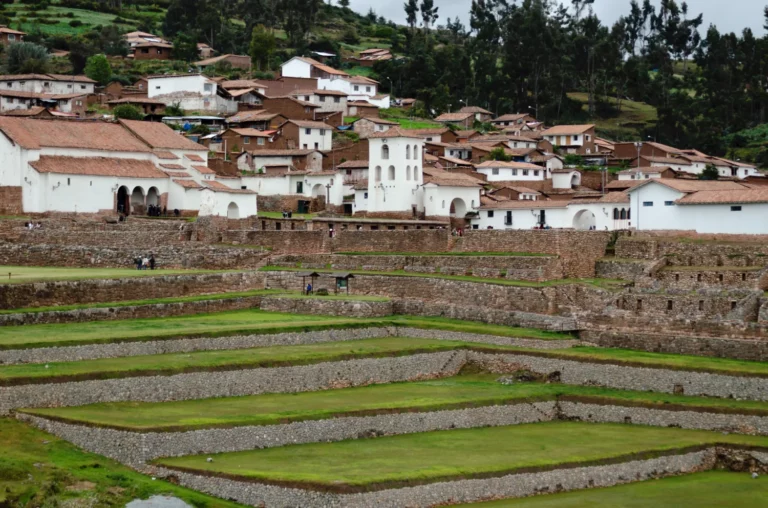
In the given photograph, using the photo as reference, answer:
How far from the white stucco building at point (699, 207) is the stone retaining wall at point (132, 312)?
17971 millimetres

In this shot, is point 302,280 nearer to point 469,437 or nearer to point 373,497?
point 469,437

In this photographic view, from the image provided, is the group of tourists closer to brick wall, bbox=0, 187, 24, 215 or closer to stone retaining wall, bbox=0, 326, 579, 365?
brick wall, bbox=0, 187, 24, 215

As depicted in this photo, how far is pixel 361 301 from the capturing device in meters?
48.4

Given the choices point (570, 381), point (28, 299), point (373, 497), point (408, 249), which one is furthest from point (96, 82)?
point (373, 497)

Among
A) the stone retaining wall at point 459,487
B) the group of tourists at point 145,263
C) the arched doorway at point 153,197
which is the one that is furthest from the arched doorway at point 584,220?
the stone retaining wall at point 459,487

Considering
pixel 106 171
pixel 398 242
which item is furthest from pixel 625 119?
pixel 106 171

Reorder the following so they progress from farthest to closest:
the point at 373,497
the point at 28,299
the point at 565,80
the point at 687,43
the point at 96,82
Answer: the point at 687,43 → the point at 565,80 → the point at 96,82 → the point at 28,299 → the point at 373,497

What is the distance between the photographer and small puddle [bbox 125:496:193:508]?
94.1ft

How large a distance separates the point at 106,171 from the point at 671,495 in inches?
1461

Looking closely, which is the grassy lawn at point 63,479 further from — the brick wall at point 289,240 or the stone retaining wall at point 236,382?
the brick wall at point 289,240

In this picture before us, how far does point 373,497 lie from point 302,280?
23.8m

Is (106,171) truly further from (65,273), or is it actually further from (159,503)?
(159,503)

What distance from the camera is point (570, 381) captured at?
4059 cm

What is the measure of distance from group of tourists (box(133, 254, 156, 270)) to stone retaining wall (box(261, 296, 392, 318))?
6506 millimetres
